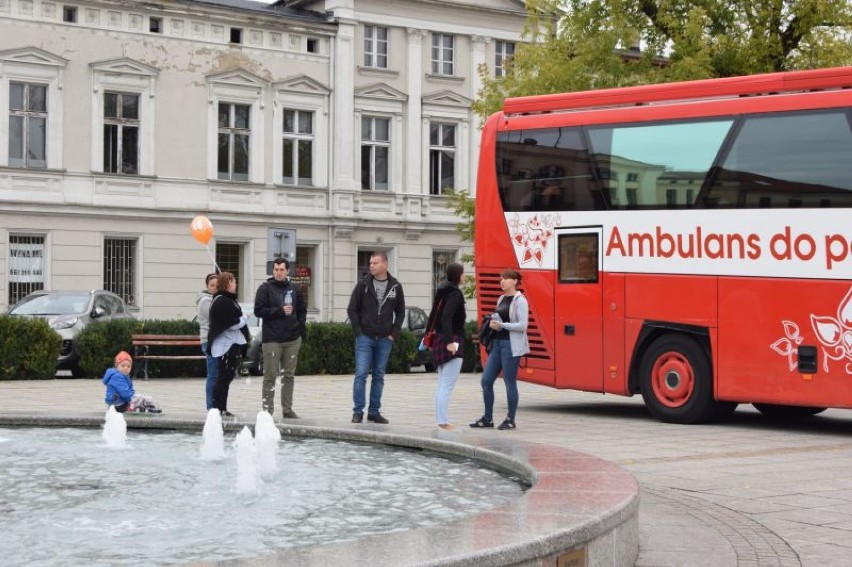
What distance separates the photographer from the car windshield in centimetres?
2950

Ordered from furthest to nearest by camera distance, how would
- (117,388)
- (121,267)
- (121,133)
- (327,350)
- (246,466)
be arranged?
(121,267) < (121,133) < (327,350) < (117,388) < (246,466)

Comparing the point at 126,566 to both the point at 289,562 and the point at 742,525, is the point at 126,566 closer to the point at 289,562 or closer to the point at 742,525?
the point at 289,562

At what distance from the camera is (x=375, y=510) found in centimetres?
934

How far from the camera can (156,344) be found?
28.3 metres

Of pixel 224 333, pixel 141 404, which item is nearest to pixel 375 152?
pixel 224 333

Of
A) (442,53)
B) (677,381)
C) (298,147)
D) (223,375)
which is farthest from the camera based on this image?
(442,53)

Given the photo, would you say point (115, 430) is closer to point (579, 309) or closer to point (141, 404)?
point (141, 404)

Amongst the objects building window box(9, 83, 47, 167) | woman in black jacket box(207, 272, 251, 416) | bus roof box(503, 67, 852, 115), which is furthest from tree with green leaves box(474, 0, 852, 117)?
woman in black jacket box(207, 272, 251, 416)

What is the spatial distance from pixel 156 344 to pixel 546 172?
36.1ft

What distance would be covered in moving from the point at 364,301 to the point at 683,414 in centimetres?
490

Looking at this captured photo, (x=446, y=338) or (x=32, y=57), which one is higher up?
(x=32, y=57)

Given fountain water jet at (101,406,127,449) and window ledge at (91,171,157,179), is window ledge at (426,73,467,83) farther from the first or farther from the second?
fountain water jet at (101,406,127,449)

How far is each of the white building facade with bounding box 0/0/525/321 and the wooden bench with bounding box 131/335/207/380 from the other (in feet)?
25.6

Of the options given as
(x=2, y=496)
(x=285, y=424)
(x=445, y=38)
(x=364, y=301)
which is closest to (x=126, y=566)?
(x=2, y=496)
